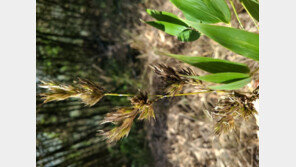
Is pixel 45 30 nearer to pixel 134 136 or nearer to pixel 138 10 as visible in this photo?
pixel 138 10

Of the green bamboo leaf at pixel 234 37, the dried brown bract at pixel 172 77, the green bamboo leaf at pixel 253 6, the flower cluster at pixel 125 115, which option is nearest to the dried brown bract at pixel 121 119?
the flower cluster at pixel 125 115

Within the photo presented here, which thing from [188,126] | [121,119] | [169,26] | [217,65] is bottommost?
[188,126]

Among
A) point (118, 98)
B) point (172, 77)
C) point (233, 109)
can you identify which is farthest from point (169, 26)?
point (118, 98)

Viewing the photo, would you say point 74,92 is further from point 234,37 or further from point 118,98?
point 118,98

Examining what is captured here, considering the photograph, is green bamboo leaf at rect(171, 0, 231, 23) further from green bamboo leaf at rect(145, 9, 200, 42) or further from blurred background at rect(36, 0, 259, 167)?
blurred background at rect(36, 0, 259, 167)

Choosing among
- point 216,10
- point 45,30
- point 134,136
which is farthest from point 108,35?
point 216,10

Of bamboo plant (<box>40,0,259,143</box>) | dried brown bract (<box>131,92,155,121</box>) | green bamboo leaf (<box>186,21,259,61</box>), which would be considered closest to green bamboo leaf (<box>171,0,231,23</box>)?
bamboo plant (<box>40,0,259,143</box>)
